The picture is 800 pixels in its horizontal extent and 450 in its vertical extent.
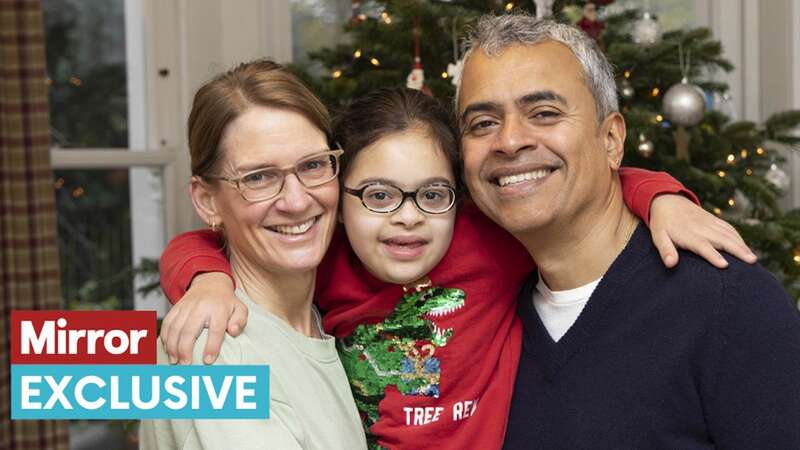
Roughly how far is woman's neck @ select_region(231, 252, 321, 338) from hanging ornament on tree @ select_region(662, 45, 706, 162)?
59.6 inches

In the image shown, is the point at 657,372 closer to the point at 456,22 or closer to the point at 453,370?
the point at 453,370

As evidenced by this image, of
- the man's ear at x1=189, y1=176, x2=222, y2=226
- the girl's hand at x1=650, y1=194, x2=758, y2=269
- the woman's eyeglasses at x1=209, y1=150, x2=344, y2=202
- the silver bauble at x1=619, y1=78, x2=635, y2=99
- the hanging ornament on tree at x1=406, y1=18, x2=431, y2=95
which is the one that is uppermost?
the hanging ornament on tree at x1=406, y1=18, x2=431, y2=95

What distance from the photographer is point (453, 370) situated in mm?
1541

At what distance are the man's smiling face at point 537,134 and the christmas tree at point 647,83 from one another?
865 millimetres

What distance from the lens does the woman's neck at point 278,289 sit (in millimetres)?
1456

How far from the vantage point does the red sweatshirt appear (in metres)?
1.53

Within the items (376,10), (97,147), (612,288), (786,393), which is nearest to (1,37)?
(97,147)

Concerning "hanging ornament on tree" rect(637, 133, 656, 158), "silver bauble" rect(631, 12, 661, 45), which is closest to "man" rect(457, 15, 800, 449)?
"hanging ornament on tree" rect(637, 133, 656, 158)

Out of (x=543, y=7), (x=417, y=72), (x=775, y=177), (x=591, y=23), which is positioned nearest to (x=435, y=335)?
(x=417, y=72)

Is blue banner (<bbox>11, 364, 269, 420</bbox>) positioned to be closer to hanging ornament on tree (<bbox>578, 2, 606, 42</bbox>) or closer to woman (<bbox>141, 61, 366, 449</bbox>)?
woman (<bbox>141, 61, 366, 449</bbox>)

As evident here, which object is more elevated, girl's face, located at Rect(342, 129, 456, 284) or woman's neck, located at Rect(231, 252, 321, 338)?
girl's face, located at Rect(342, 129, 456, 284)

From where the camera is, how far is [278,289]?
1455 mm

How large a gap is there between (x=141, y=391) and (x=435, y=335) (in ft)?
1.79

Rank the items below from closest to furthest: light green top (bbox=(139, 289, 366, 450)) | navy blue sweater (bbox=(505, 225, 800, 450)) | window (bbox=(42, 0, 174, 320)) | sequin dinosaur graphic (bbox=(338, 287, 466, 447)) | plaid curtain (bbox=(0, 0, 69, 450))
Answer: light green top (bbox=(139, 289, 366, 450))
navy blue sweater (bbox=(505, 225, 800, 450))
sequin dinosaur graphic (bbox=(338, 287, 466, 447))
plaid curtain (bbox=(0, 0, 69, 450))
window (bbox=(42, 0, 174, 320))
